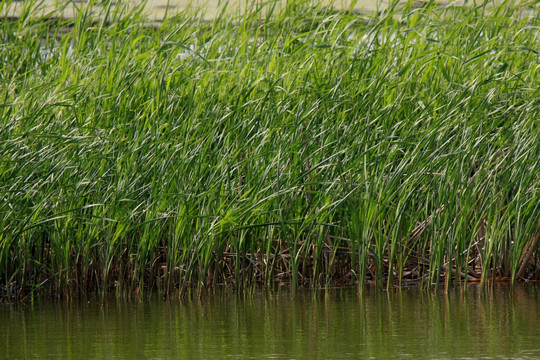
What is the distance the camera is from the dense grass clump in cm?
396

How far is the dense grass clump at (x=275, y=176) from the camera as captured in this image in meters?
3.96

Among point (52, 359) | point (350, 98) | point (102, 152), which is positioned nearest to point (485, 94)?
point (350, 98)

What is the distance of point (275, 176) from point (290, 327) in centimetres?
119

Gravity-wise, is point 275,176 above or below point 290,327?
above

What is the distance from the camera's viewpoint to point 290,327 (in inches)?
121

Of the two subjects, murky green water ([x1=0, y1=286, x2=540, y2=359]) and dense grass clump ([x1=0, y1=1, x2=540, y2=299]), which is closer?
murky green water ([x1=0, y1=286, x2=540, y2=359])

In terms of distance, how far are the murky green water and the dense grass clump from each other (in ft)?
0.94

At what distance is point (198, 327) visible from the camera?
3.10 meters

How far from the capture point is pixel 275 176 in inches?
162

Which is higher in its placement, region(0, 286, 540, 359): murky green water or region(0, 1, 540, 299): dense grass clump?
region(0, 1, 540, 299): dense grass clump

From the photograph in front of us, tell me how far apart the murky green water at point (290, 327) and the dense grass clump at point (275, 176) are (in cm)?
29

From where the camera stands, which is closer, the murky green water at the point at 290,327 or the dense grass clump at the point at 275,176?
the murky green water at the point at 290,327

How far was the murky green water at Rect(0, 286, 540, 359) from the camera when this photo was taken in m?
2.59

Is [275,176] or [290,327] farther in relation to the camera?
[275,176]
